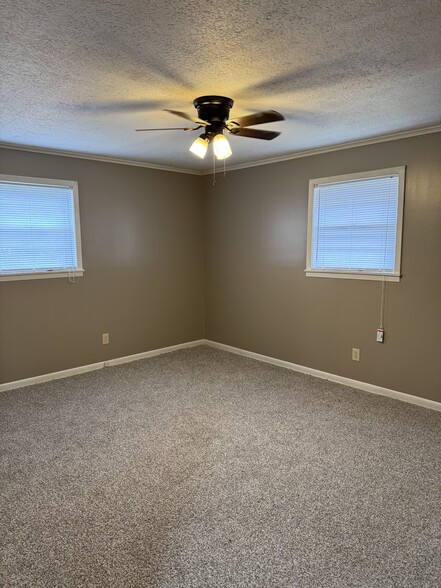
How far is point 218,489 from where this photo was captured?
7.52ft

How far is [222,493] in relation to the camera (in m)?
2.26

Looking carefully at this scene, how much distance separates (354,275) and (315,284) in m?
0.46

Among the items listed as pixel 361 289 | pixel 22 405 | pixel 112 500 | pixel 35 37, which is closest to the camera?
pixel 35 37

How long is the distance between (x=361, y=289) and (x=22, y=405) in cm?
333

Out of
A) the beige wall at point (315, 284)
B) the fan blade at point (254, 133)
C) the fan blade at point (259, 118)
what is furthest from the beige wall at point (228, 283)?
the fan blade at point (259, 118)

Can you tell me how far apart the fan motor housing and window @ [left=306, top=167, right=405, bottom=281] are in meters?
1.78

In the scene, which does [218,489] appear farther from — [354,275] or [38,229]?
[38,229]

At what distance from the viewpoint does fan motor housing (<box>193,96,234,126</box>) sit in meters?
2.37

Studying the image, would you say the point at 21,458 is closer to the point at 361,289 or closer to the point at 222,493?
the point at 222,493

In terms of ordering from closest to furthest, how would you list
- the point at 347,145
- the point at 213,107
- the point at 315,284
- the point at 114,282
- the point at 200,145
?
the point at 213,107
the point at 200,145
the point at 347,145
the point at 315,284
the point at 114,282

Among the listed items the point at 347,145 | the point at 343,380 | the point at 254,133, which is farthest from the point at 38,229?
the point at 343,380

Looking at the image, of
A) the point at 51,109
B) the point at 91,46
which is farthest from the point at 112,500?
the point at 51,109

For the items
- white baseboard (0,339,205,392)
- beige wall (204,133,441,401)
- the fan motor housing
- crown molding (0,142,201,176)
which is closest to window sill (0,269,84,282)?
white baseboard (0,339,205,392)

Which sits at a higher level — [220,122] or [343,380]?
[220,122]
